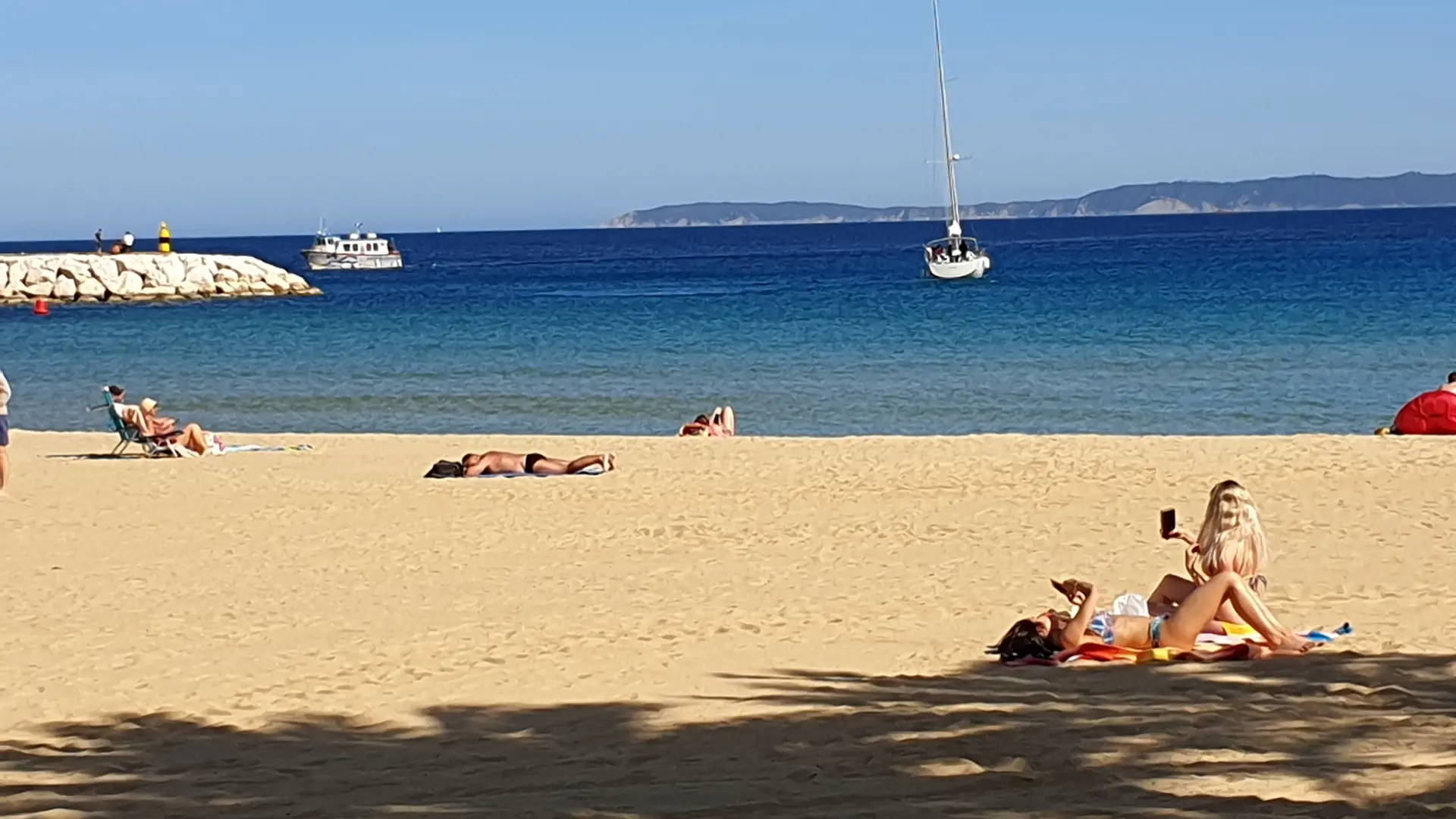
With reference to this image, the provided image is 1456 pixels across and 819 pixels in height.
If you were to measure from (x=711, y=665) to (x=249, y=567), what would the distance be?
4715mm

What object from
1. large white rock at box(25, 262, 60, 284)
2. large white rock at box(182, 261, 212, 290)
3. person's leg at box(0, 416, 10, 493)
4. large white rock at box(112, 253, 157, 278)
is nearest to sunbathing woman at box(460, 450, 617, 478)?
person's leg at box(0, 416, 10, 493)

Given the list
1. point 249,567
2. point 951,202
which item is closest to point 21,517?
point 249,567

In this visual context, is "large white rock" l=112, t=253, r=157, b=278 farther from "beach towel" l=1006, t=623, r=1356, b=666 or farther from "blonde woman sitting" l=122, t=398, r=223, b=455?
"beach towel" l=1006, t=623, r=1356, b=666

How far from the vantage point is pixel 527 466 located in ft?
53.3

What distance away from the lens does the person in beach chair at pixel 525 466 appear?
637 inches

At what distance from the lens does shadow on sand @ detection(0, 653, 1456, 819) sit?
5309mm

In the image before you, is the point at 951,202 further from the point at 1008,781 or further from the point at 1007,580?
the point at 1008,781

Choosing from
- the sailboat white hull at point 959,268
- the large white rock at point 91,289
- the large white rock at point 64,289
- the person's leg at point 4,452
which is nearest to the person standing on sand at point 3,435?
the person's leg at point 4,452

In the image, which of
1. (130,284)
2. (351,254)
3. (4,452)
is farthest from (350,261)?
(4,452)

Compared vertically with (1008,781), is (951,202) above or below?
above

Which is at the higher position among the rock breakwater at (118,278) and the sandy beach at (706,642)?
the rock breakwater at (118,278)

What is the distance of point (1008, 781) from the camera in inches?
216

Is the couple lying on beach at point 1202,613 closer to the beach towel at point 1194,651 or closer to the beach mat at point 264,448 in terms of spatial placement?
the beach towel at point 1194,651

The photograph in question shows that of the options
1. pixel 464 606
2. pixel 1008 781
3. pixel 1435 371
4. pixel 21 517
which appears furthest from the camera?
pixel 1435 371
